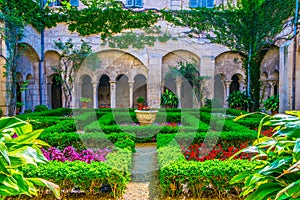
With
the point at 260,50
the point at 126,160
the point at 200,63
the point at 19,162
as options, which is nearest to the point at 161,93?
the point at 200,63

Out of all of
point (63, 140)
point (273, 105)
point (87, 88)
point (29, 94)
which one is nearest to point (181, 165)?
point (63, 140)

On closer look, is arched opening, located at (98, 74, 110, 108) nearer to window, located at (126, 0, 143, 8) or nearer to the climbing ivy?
the climbing ivy

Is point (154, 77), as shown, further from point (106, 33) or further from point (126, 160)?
point (126, 160)

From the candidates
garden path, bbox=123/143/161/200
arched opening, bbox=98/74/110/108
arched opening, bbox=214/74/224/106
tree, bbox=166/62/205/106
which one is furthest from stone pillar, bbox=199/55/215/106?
garden path, bbox=123/143/161/200

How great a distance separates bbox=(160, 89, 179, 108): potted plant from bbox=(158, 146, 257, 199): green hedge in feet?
25.1

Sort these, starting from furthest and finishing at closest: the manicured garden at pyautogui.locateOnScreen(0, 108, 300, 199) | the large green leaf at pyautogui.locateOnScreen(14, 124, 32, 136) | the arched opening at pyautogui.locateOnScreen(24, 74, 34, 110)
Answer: the arched opening at pyautogui.locateOnScreen(24, 74, 34, 110) → the large green leaf at pyautogui.locateOnScreen(14, 124, 32, 136) → the manicured garden at pyautogui.locateOnScreen(0, 108, 300, 199)

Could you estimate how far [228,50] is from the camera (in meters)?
10.7

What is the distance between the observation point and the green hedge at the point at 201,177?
2.51m

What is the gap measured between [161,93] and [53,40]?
5135 millimetres

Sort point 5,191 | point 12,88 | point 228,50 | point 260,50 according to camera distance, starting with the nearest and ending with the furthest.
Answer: point 5,191, point 12,88, point 260,50, point 228,50

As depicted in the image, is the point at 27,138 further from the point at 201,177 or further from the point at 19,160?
the point at 201,177

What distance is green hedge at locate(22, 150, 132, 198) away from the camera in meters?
2.48

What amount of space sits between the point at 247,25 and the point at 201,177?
27.9ft

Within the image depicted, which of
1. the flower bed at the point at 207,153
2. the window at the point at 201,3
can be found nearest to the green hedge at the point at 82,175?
the flower bed at the point at 207,153
